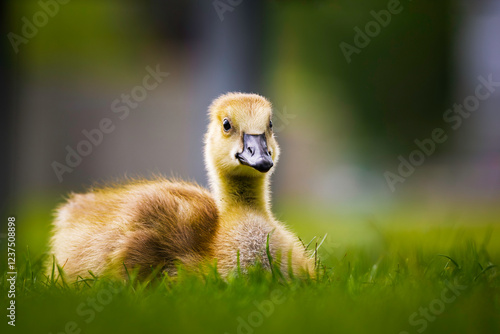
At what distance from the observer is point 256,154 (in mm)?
2070

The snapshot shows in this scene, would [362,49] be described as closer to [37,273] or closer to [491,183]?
[491,183]

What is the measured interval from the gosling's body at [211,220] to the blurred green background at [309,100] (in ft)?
8.24

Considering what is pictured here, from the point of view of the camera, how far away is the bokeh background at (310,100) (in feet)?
21.3

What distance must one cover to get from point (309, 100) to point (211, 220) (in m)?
7.88

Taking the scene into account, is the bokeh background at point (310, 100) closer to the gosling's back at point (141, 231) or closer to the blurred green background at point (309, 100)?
the blurred green background at point (309, 100)

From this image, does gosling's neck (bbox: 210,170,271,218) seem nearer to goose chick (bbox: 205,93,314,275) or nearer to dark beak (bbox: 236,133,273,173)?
goose chick (bbox: 205,93,314,275)

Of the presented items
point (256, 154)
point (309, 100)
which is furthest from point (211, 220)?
point (309, 100)

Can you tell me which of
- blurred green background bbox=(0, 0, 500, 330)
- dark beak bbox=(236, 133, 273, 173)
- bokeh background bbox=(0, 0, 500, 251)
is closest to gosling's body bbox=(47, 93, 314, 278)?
dark beak bbox=(236, 133, 273, 173)

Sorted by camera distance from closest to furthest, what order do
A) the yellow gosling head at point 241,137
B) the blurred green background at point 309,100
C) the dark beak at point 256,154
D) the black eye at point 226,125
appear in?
the dark beak at point 256,154
the yellow gosling head at point 241,137
the black eye at point 226,125
the blurred green background at point 309,100

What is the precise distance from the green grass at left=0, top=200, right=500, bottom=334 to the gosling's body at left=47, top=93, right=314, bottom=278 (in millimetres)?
94

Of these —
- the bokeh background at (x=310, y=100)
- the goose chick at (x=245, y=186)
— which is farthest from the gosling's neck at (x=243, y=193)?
the bokeh background at (x=310, y=100)

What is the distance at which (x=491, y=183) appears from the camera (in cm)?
717

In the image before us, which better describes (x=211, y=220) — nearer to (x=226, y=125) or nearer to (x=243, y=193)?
(x=243, y=193)

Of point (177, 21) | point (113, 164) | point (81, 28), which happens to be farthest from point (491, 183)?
point (81, 28)
